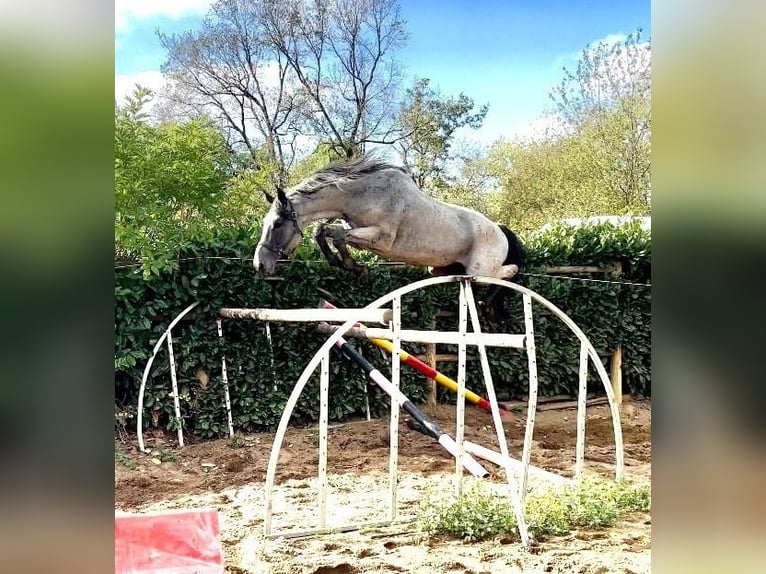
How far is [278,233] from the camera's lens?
143 inches

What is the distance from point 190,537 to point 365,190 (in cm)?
213

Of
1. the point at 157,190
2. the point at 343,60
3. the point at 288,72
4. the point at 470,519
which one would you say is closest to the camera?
the point at 470,519

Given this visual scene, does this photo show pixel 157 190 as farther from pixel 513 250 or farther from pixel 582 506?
pixel 582 506

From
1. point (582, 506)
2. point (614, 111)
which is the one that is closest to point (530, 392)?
point (582, 506)

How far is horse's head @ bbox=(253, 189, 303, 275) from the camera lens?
363cm

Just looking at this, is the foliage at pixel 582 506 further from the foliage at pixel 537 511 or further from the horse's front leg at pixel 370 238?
the horse's front leg at pixel 370 238

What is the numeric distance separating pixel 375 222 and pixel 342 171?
0.33 meters

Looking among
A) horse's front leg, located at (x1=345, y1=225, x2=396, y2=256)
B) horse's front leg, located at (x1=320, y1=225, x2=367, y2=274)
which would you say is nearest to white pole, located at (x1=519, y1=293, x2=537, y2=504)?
horse's front leg, located at (x1=345, y1=225, x2=396, y2=256)

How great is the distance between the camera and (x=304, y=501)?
3.79 meters

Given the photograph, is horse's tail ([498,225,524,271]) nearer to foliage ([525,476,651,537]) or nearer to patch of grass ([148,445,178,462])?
foliage ([525,476,651,537])

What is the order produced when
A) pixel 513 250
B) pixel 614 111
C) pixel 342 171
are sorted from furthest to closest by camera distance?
1. pixel 614 111
2. pixel 513 250
3. pixel 342 171

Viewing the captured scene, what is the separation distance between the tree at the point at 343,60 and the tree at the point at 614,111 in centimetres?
376

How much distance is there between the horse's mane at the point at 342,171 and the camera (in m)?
3.69
